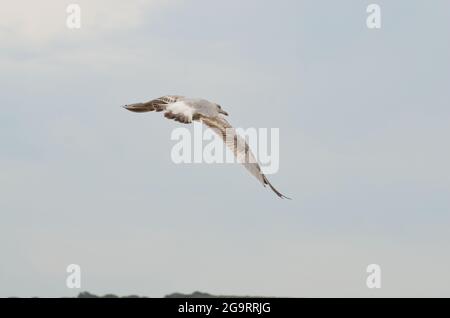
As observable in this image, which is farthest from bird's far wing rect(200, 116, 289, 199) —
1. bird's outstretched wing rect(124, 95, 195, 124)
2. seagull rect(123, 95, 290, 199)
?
bird's outstretched wing rect(124, 95, 195, 124)

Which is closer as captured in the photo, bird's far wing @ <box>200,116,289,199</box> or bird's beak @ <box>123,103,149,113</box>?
bird's far wing @ <box>200,116,289,199</box>

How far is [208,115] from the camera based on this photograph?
22.9 meters

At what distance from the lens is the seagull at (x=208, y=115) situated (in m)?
21.5

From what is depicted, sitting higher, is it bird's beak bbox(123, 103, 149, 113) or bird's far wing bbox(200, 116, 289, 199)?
bird's beak bbox(123, 103, 149, 113)

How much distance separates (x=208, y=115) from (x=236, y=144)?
1189mm

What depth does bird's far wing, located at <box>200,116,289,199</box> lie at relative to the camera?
22.3m

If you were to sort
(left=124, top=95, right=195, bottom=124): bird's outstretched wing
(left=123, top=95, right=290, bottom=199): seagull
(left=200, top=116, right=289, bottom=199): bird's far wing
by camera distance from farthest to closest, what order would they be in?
1. (left=200, top=116, right=289, bottom=199): bird's far wing
2. (left=123, top=95, right=290, bottom=199): seagull
3. (left=124, top=95, right=195, bottom=124): bird's outstretched wing

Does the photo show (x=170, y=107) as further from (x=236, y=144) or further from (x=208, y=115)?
(x=236, y=144)

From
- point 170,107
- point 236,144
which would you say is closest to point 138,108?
point 170,107

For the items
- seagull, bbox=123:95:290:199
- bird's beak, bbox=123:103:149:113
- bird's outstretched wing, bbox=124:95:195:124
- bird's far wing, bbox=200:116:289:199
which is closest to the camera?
bird's outstretched wing, bbox=124:95:195:124

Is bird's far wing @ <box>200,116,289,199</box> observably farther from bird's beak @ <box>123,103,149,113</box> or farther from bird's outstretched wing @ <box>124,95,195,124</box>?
bird's beak @ <box>123,103,149,113</box>

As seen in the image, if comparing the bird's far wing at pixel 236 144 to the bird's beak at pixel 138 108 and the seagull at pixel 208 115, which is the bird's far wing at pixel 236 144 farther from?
the bird's beak at pixel 138 108
